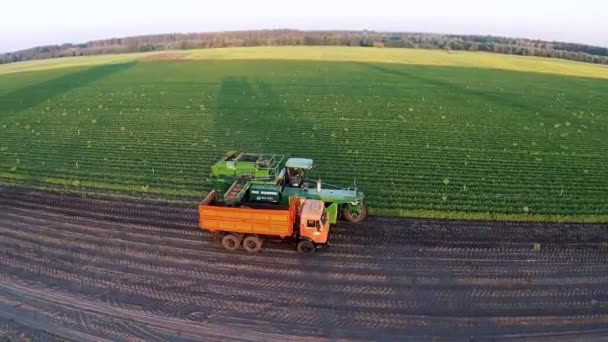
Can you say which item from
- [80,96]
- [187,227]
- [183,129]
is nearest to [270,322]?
[187,227]

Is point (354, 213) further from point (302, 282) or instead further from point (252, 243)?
point (302, 282)

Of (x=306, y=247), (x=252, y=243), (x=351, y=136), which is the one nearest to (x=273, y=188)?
(x=252, y=243)

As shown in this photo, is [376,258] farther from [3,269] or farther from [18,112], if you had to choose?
[18,112]

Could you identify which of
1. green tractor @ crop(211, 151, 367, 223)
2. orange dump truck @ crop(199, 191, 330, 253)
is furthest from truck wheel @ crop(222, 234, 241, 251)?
green tractor @ crop(211, 151, 367, 223)

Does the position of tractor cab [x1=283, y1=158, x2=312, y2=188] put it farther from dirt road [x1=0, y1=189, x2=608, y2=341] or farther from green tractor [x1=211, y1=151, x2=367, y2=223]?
dirt road [x1=0, y1=189, x2=608, y2=341]

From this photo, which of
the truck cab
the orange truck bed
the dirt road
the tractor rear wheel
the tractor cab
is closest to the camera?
the dirt road

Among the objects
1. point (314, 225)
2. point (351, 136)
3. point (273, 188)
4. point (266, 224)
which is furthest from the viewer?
point (351, 136)

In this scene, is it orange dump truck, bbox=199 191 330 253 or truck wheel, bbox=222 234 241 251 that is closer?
orange dump truck, bbox=199 191 330 253
